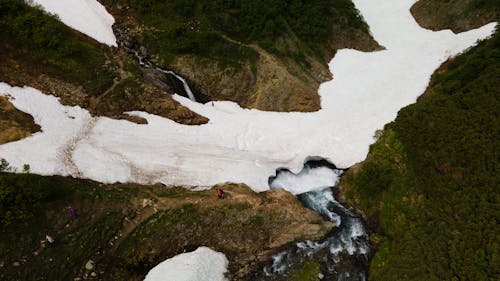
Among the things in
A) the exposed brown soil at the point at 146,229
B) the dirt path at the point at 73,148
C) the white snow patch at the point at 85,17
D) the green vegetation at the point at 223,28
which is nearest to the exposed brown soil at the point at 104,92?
the dirt path at the point at 73,148

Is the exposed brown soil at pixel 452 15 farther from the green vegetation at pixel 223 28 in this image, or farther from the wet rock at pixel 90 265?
the wet rock at pixel 90 265

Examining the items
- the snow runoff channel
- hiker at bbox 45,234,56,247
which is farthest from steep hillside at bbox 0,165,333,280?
the snow runoff channel

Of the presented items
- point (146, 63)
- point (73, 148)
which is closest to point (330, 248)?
point (73, 148)

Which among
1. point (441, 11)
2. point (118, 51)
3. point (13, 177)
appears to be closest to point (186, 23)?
point (118, 51)

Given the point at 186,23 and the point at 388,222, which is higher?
the point at 186,23

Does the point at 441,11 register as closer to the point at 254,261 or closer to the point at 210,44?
the point at 210,44

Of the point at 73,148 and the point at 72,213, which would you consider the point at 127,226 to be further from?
the point at 73,148

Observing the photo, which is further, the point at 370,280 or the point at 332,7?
the point at 332,7
